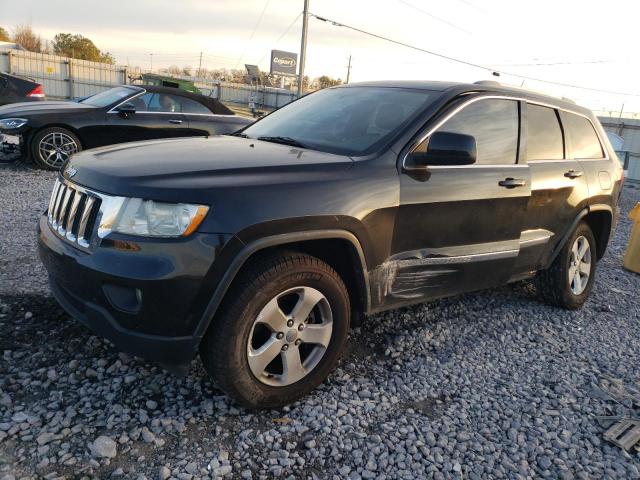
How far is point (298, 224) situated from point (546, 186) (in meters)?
2.39

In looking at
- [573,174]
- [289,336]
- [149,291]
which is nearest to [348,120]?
[289,336]

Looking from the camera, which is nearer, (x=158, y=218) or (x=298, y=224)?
(x=158, y=218)

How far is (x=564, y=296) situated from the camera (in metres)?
4.58

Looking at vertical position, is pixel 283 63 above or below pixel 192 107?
above

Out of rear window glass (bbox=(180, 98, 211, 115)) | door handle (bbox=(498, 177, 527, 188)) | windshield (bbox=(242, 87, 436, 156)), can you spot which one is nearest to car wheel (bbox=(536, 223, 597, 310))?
door handle (bbox=(498, 177, 527, 188))

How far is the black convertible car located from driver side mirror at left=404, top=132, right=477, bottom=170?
20.4 ft

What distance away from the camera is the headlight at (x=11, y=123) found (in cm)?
754

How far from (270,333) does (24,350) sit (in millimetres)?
1507

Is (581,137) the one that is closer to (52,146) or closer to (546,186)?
(546,186)

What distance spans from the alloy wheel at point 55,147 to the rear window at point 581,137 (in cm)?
698

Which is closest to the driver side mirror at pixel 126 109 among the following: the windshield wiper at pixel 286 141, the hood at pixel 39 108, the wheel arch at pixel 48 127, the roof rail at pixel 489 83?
the hood at pixel 39 108

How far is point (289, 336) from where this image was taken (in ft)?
8.75

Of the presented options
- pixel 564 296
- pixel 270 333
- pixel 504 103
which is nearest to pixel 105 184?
pixel 270 333

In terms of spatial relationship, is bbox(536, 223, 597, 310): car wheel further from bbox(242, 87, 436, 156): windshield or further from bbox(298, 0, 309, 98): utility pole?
bbox(298, 0, 309, 98): utility pole
